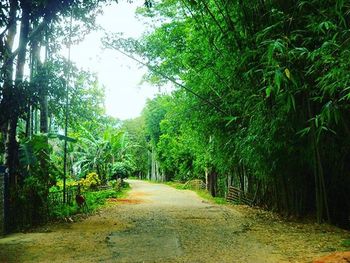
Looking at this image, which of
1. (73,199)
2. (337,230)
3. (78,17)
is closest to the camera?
(337,230)

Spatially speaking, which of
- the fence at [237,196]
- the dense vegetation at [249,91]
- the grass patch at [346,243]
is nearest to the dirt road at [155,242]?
the grass patch at [346,243]

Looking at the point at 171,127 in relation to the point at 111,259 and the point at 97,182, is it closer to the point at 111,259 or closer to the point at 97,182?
the point at 97,182

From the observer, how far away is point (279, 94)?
19.6ft

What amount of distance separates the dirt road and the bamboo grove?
1.27 m

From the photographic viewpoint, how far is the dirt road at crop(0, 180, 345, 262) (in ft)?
17.5

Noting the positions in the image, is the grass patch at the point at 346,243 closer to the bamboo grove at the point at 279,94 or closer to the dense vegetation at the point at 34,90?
the bamboo grove at the point at 279,94

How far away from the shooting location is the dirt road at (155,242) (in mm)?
5332

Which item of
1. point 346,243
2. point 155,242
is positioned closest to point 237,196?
point 155,242

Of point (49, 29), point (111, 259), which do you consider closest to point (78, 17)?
point (49, 29)

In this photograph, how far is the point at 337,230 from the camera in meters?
6.91

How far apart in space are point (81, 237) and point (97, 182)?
12880mm

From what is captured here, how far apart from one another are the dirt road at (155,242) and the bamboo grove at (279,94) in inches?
50.0

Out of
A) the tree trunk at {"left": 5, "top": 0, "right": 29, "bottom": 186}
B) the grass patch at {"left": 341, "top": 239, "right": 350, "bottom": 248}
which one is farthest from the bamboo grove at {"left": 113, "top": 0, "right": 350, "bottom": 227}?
the tree trunk at {"left": 5, "top": 0, "right": 29, "bottom": 186}

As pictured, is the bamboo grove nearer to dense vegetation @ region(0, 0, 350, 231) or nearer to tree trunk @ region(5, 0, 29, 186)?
dense vegetation @ region(0, 0, 350, 231)
